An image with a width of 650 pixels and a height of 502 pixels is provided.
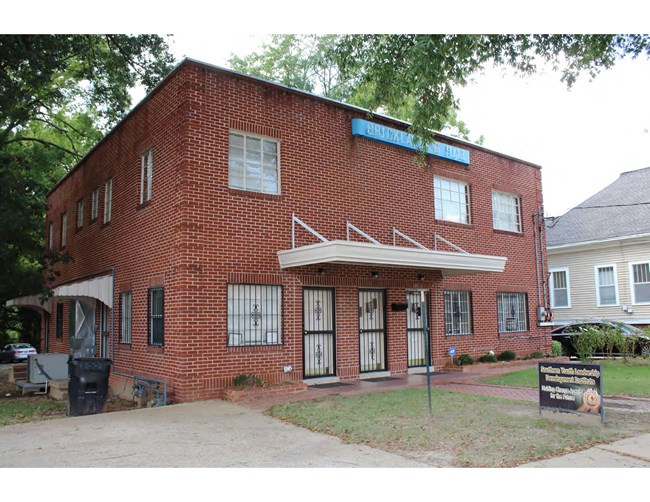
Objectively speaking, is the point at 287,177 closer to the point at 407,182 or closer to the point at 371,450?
the point at 407,182

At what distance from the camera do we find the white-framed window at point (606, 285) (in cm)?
2406

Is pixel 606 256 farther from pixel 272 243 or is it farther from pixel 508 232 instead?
pixel 272 243

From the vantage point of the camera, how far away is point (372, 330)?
45.6 ft

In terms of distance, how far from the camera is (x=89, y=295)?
1474 centimetres

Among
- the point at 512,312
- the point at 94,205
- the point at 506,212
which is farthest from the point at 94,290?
the point at 506,212

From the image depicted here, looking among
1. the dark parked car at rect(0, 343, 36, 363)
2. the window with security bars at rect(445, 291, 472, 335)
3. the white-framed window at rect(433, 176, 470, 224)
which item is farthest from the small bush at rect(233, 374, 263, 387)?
the dark parked car at rect(0, 343, 36, 363)

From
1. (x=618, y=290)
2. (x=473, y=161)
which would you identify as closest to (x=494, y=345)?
(x=473, y=161)

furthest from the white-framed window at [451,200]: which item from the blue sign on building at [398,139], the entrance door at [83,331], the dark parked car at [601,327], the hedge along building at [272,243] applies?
the entrance door at [83,331]

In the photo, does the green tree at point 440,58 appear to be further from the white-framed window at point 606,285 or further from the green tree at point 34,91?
the white-framed window at point 606,285

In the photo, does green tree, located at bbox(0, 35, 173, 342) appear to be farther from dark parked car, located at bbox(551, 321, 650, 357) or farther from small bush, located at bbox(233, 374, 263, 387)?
dark parked car, located at bbox(551, 321, 650, 357)

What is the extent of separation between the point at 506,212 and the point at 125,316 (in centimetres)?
1199

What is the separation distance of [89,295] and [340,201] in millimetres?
6889

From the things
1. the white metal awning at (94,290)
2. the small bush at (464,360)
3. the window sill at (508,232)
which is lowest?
the small bush at (464,360)

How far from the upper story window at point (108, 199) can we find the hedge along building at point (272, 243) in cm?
7
